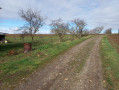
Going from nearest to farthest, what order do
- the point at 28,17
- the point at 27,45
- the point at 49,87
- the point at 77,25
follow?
the point at 49,87, the point at 27,45, the point at 28,17, the point at 77,25

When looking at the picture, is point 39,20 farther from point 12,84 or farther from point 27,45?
point 12,84

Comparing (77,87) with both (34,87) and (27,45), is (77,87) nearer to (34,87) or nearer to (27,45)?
(34,87)

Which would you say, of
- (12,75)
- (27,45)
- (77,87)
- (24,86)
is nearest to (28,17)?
(27,45)

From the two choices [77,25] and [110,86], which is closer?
[110,86]

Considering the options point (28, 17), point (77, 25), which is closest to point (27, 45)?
point (28, 17)

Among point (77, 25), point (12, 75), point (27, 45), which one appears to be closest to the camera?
point (12, 75)

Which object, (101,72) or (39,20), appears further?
(39,20)

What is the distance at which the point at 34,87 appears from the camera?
2.86 metres

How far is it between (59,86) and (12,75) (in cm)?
214

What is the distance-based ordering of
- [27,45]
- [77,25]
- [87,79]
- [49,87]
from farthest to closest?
[77,25], [27,45], [87,79], [49,87]

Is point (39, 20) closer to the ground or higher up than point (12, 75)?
higher up

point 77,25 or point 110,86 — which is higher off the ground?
point 77,25

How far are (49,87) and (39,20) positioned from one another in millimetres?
10363

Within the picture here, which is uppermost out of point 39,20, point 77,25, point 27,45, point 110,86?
point 77,25
